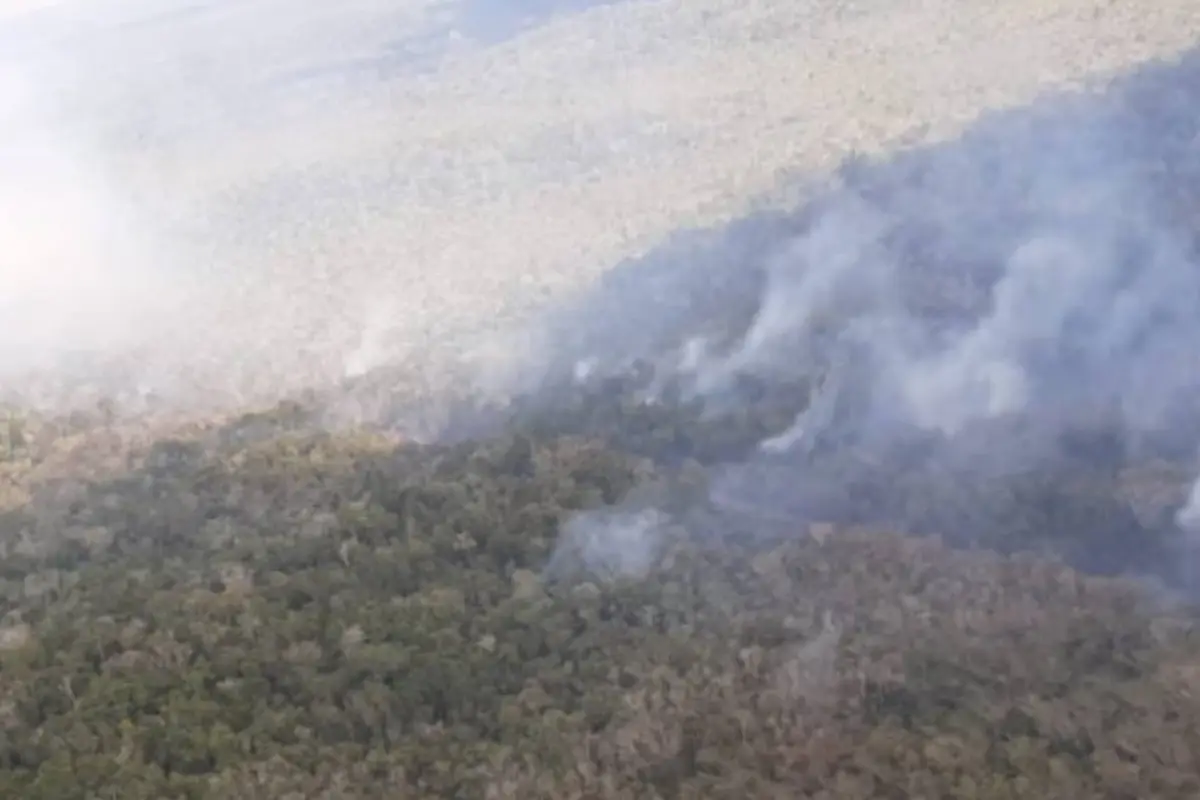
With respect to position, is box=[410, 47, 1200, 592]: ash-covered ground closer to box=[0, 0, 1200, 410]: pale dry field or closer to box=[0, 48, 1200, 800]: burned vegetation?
box=[0, 48, 1200, 800]: burned vegetation

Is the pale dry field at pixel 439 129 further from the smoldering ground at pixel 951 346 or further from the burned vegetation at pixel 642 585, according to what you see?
the burned vegetation at pixel 642 585

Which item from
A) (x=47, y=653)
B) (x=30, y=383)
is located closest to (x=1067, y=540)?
(x=47, y=653)

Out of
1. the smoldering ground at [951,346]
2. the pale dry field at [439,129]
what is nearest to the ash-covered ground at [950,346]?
the smoldering ground at [951,346]

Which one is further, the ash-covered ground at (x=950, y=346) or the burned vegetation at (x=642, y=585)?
the ash-covered ground at (x=950, y=346)

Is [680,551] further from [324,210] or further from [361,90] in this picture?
[361,90]

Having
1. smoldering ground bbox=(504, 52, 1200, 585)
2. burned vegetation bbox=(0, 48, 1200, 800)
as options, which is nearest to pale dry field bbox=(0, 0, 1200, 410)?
smoldering ground bbox=(504, 52, 1200, 585)
